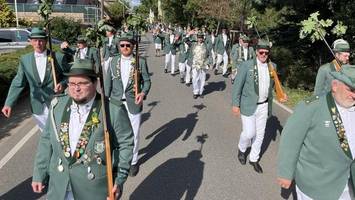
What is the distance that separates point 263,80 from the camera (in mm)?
6879

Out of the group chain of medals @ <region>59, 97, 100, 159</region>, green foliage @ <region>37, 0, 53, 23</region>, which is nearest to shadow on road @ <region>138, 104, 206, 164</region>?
green foliage @ <region>37, 0, 53, 23</region>

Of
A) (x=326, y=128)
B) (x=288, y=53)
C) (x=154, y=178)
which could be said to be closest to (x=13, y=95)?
(x=154, y=178)

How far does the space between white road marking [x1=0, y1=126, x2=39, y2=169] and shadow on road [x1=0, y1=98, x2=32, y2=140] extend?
47cm

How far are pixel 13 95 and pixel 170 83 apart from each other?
10977mm

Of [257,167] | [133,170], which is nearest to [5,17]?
[133,170]

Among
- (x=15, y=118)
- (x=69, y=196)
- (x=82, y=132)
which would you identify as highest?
(x=82, y=132)

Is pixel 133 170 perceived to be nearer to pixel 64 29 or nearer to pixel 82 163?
pixel 82 163

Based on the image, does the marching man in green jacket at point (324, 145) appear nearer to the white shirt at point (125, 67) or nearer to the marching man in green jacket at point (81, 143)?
the marching man in green jacket at point (81, 143)

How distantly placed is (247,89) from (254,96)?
17 centimetres

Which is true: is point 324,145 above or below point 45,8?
below

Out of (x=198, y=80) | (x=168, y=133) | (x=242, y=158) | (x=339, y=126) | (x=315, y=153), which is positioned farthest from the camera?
(x=198, y=80)

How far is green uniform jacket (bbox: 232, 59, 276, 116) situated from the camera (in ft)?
22.4

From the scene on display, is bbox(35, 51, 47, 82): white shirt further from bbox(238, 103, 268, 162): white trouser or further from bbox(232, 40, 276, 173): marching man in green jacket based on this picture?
bbox(238, 103, 268, 162): white trouser

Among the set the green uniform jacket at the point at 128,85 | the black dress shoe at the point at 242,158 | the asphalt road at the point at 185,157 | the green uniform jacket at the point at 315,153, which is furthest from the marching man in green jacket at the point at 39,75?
the green uniform jacket at the point at 315,153
